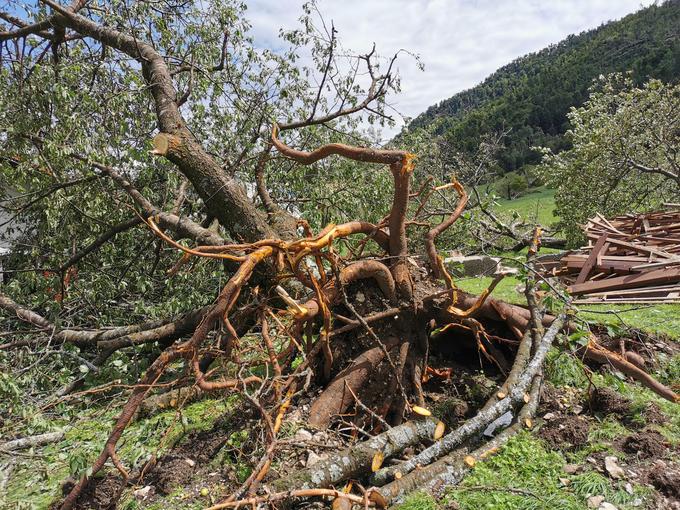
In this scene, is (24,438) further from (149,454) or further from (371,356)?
(371,356)

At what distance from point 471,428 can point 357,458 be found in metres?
0.81

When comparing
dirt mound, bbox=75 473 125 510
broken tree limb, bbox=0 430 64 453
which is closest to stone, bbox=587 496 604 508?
dirt mound, bbox=75 473 125 510

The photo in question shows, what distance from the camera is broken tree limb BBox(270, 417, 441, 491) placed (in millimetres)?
2289

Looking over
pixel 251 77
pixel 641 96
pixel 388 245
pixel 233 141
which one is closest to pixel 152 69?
pixel 233 141

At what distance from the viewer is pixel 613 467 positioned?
8.37 ft

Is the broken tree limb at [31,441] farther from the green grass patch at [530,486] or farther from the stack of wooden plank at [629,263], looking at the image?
the stack of wooden plank at [629,263]

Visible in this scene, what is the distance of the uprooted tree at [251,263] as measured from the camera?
2691 millimetres

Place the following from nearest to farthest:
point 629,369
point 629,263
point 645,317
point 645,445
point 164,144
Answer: point 645,445 → point 629,369 → point 164,144 → point 645,317 → point 629,263

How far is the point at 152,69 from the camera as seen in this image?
477cm

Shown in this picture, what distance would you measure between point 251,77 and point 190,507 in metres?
5.57

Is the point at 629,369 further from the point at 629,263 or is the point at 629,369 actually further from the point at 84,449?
the point at 629,263

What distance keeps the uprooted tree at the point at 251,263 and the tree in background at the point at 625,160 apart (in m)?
7.29

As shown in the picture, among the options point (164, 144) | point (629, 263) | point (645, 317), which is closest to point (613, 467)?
point (645, 317)

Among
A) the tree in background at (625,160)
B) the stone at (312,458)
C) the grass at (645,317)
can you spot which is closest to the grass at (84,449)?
the stone at (312,458)
